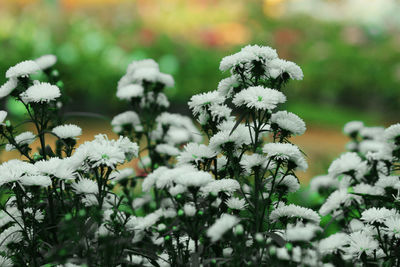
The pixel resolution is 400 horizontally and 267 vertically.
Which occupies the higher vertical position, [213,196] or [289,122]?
[289,122]

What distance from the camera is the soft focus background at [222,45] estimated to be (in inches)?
231

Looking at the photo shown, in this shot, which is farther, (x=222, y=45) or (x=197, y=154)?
(x=222, y=45)

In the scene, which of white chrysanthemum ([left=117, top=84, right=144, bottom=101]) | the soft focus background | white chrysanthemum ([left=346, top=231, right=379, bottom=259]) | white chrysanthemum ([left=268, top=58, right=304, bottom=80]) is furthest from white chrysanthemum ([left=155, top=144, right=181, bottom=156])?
the soft focus background

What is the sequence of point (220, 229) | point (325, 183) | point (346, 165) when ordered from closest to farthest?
point (220, 229) < point (346, 165) < point (325, 183)

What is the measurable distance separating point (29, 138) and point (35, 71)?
0.22 meters

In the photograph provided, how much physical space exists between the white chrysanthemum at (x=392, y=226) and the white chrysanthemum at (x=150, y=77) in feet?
3.48

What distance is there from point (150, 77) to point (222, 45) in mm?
6137

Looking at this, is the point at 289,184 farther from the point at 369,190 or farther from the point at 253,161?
the point at 369,190

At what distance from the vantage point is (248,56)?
1.37 metres

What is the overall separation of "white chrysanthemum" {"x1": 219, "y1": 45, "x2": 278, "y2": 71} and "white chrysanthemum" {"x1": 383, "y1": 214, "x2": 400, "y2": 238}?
549mm

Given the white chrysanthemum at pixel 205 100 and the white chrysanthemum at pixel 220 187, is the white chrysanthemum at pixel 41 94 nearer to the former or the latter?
the white chrysanthemum at pixel 205 100

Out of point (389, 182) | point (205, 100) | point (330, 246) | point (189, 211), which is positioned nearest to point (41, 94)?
point (205, 100)

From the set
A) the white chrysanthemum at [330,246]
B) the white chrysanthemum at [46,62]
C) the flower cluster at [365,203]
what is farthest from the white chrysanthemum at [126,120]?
the white chrysanthemum at [330,246]

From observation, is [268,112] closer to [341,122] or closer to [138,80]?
[138,80]
